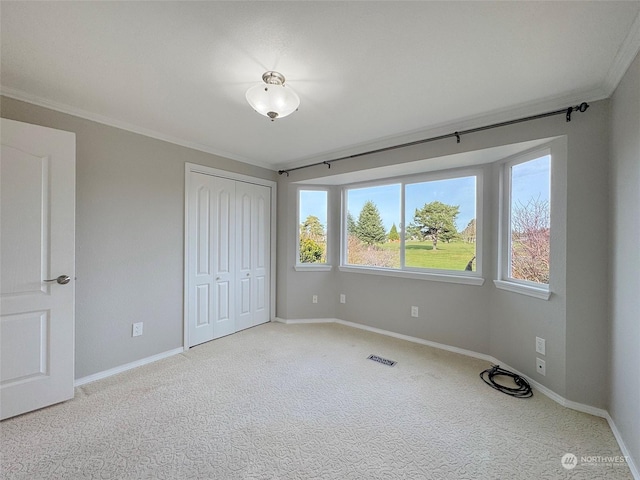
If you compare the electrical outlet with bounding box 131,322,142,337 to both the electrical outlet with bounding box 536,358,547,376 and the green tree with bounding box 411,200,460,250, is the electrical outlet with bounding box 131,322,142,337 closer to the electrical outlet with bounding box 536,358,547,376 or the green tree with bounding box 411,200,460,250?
the green tree with bounding box 411,200,460,250

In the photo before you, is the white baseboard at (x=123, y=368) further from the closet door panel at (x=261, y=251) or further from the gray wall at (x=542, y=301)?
the gray wall at (x=542, y=301)

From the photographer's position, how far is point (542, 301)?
2.17 m

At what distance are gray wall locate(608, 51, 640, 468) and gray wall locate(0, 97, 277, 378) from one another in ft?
11.8

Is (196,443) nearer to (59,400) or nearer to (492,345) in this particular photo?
(59,400)

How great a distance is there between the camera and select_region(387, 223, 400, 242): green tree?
3451 millimetres

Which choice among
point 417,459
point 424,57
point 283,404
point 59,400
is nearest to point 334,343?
point 283,404

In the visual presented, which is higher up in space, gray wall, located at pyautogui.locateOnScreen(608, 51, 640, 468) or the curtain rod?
the curtain rod

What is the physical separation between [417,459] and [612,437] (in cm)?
132

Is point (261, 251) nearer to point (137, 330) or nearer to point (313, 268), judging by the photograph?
point (313, 268)

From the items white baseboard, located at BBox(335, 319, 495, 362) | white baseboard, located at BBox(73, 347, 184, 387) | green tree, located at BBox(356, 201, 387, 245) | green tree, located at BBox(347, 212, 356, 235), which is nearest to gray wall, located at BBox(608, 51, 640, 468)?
white baseboard, located at BBox(335, 319, 495, 362)

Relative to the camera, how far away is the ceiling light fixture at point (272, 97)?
1.58 metres

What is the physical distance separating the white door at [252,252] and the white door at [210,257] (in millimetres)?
124

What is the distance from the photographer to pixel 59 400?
6.35 feet

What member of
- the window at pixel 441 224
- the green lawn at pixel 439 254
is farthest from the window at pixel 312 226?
the window at pixel 441 224
